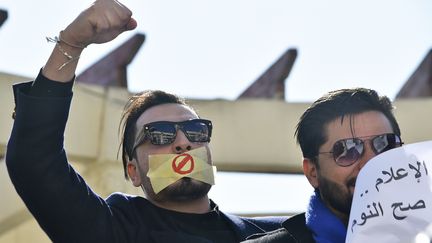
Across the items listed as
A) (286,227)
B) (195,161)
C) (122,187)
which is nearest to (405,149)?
(286,227)

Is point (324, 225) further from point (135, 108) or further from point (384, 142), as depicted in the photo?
point (135, 108)

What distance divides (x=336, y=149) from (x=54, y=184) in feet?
2.42

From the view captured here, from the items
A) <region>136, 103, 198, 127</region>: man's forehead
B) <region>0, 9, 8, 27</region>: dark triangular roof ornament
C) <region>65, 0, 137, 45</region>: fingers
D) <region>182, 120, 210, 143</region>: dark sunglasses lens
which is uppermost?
<region>65, 0, 137, 45</region>: fingers

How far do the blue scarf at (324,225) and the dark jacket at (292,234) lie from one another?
2cm

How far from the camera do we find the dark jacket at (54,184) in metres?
1.93

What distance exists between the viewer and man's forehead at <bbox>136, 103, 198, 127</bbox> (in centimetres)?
254

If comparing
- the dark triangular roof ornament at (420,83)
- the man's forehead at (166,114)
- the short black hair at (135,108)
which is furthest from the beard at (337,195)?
the dark triangular roof ornament at (420,83)

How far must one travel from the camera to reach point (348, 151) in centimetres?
190

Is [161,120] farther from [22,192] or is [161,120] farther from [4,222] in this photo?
[4,222]

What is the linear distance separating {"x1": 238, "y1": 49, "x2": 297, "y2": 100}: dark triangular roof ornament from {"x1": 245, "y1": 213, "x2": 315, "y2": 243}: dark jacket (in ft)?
15.0

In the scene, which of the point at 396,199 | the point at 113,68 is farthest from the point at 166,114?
the point at 113,68

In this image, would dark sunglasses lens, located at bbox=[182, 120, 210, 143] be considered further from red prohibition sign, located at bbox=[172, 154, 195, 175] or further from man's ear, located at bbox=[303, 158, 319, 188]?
man's ear, located at bbox=[303, 158, 319, 188]

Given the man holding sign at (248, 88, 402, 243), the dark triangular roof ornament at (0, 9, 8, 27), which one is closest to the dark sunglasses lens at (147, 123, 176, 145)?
the man holding sign at (248, 88, 402, 243)

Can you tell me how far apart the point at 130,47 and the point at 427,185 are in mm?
4874
